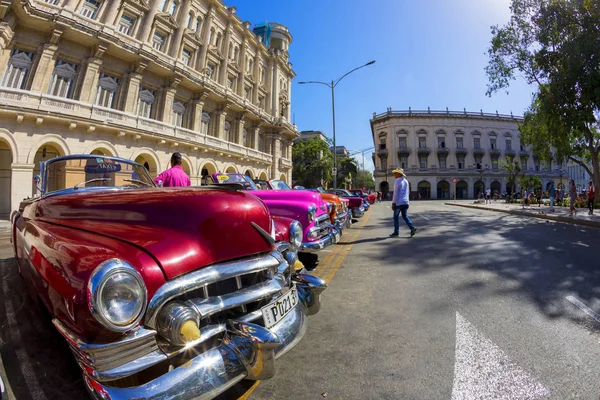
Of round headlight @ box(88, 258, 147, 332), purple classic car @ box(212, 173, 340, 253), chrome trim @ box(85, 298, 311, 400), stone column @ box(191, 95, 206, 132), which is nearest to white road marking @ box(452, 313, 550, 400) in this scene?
chrome trim @ box(85, 298, 311, 400)

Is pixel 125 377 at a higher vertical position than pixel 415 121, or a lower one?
lower

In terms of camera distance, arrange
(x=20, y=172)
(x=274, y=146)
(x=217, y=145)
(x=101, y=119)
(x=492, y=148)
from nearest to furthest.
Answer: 1. (x=20, y=172)
2. (x=101, y=119)
3. (x=217, y=145)
4. (x=274, y=146)
5. (x=492, y=148)

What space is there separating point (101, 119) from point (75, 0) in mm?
5864

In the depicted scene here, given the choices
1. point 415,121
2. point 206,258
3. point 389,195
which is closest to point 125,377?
point 206,258

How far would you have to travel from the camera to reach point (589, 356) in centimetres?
206

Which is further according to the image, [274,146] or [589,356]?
[274,146]

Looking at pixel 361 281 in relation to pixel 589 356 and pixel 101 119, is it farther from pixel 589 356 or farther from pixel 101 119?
pixel 101 119

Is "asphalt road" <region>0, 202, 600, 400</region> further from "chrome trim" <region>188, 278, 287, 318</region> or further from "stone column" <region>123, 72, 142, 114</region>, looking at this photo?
"stone column" <region>123, 72, 142, 114</region>

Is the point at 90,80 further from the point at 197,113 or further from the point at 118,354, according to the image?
the point at 118,354

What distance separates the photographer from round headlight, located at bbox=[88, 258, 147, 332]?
1.19 m

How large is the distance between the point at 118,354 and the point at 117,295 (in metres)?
0.23

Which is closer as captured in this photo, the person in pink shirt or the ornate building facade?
the person in pink shirt

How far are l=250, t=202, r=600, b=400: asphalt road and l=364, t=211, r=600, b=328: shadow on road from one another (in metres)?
0.03

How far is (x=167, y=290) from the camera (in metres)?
1.39
